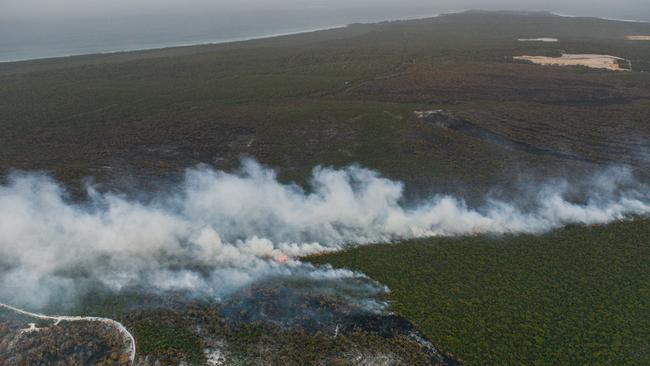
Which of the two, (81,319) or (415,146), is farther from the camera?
(415,146)

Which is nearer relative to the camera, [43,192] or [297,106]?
[43,192]

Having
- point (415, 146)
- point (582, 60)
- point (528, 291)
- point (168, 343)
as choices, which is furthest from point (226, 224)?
point (582, 60)

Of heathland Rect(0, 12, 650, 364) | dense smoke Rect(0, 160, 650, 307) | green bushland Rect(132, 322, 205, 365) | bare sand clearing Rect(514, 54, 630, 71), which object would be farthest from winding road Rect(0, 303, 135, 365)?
bare sand clearing Rect(514, 54, 630, 71)

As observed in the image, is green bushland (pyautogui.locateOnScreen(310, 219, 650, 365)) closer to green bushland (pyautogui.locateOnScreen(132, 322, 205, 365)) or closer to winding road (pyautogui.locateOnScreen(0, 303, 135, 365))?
green bushland (pyautogui.locateOnScreen(132, 322, 205, 365))

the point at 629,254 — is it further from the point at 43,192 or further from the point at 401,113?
the point at 43,192

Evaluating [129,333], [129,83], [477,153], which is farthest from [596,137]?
[129,83]

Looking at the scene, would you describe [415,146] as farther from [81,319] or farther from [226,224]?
[81,319]

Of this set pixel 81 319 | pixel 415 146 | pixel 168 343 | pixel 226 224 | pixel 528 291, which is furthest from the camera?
pixel 415 146
